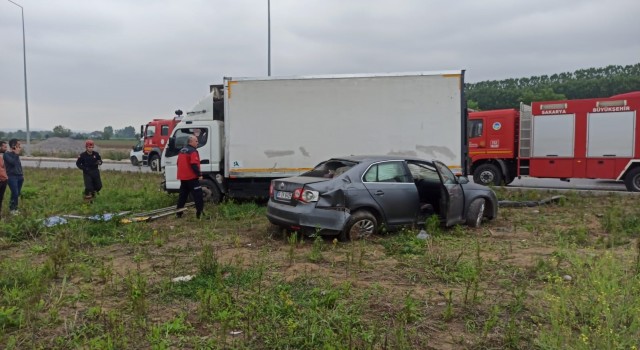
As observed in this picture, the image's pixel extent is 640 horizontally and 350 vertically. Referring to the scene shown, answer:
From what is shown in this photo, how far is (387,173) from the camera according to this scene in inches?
280

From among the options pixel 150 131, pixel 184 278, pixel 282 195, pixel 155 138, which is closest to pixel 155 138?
pixel 155 138

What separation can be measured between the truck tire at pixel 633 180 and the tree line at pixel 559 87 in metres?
42.8

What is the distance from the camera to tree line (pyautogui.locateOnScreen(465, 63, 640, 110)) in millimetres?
58688

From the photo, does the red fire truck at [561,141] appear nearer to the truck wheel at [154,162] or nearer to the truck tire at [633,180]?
the truck tire at [633,180]

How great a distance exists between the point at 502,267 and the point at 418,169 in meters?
2.61

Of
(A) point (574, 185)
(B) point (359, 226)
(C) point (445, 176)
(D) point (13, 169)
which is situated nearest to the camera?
(B) point (359, 226)

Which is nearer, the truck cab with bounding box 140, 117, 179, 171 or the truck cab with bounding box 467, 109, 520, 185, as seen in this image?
the truck cab with bounding box 467, 109, 520, 185

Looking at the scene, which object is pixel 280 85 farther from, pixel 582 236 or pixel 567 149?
pixel 567 149

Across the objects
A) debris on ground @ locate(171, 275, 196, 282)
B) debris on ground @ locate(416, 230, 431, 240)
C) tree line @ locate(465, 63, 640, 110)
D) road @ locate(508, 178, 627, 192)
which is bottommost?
debris on ground @ locate(171, 275, 196, 282)

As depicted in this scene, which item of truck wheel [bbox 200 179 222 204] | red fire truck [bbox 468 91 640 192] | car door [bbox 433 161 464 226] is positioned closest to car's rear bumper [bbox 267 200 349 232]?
car door [bbox 433 161 464 226]

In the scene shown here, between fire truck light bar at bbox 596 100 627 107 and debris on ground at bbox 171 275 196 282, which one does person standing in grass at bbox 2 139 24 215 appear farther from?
fire truck light bar at bbox 596 100 627 107

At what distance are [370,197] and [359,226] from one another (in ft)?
1.52

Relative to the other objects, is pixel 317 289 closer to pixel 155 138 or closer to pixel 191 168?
pixel 191 168

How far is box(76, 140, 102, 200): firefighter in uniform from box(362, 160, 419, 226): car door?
6645 mm
